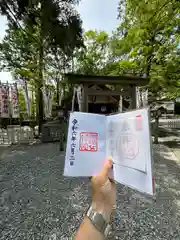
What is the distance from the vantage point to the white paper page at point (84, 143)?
3.23 feet

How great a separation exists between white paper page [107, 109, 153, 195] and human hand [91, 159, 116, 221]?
78 millimetres

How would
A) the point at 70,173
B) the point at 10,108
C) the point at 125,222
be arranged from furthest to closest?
the point at 10,108 < the point at 125,222 < the point at 70,173

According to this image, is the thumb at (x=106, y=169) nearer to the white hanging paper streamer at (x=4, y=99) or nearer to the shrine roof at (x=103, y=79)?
the shrine roof at (x=103, y=79)

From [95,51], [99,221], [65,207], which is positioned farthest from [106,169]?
[95,51]

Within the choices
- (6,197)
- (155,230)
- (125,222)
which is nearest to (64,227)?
(125,222)

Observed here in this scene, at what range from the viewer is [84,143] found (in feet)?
3.31

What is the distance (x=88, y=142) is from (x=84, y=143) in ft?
0.08

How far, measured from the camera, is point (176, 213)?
251 cm

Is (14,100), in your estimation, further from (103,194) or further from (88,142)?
(103,194)

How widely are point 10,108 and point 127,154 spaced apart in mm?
7688

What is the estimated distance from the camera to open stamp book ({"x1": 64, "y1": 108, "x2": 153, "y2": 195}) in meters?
0.80

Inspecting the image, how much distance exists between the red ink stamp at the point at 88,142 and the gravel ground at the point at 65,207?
158 centimetres

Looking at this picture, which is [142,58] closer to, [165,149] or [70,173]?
[165,149]

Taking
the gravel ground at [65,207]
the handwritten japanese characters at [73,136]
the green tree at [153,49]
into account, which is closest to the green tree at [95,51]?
the green tree at [153,49]
